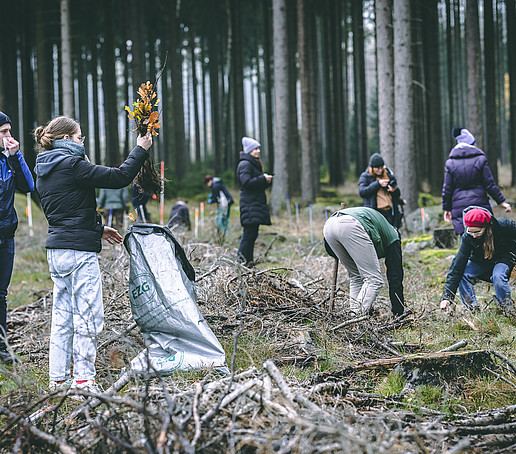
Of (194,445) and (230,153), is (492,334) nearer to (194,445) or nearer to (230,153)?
(194,445)

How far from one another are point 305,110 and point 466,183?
1087 cm

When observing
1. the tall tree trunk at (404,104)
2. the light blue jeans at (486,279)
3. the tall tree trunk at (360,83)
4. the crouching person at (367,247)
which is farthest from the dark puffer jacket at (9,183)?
the tall tree trunk at (360,83)

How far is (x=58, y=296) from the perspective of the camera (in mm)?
3926

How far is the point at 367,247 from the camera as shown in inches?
199

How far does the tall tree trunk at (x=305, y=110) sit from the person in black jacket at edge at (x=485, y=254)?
11.4 m

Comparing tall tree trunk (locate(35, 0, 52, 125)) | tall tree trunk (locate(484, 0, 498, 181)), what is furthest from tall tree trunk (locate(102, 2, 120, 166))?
tall tree trunk (locate(484, 0, 498, 181))

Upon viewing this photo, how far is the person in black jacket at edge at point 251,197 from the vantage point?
7.90 meters

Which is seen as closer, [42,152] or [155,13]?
[42,152]

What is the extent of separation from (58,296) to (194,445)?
6.68 ft

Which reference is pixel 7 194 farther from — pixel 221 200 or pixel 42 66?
pixel 42 66

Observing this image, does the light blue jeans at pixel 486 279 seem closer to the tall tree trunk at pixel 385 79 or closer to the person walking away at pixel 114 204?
the tall tree trunk at pixel 385 79

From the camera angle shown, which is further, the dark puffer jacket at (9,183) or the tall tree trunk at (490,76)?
the tall tree trunk at (490,76)

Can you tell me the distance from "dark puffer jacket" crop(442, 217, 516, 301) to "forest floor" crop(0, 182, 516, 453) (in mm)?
265

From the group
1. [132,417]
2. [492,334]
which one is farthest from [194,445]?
[492,334]
